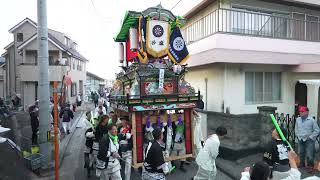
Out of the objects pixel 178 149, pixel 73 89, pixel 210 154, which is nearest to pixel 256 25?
pixel 178 149

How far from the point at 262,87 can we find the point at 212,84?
2.49 meters

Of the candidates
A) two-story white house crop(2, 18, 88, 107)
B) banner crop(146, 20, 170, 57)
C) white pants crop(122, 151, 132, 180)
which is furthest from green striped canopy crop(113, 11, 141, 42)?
two-story white house crop(2, 18, 88, 107)

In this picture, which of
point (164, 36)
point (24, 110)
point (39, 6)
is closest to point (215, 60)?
point (164, 36)

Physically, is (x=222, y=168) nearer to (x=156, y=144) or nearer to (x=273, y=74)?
(x=156, y=144)

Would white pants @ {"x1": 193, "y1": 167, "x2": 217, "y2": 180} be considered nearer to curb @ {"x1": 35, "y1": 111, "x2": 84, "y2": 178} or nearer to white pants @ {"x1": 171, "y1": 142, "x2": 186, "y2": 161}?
white pants @ {"x1": 171, "y1": 142, "x2": 186, "y2": 161}

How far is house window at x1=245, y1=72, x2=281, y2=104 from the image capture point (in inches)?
452

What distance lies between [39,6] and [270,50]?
9.99 m

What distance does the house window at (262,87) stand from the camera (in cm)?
1149

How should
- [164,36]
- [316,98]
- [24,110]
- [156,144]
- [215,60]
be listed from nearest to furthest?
[156,144] → [164,36] → [215,60] → [316,98] → [24,110]

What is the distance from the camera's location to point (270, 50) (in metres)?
11.3

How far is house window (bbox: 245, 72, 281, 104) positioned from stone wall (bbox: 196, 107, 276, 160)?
2.09 metres

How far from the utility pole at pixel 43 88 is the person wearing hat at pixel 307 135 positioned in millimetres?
8749

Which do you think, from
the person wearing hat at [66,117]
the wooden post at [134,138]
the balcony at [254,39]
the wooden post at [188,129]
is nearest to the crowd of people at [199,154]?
the wooden post at [134,138]

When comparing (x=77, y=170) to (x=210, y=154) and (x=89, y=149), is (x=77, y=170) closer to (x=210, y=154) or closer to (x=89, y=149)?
(x=89, y=149)
